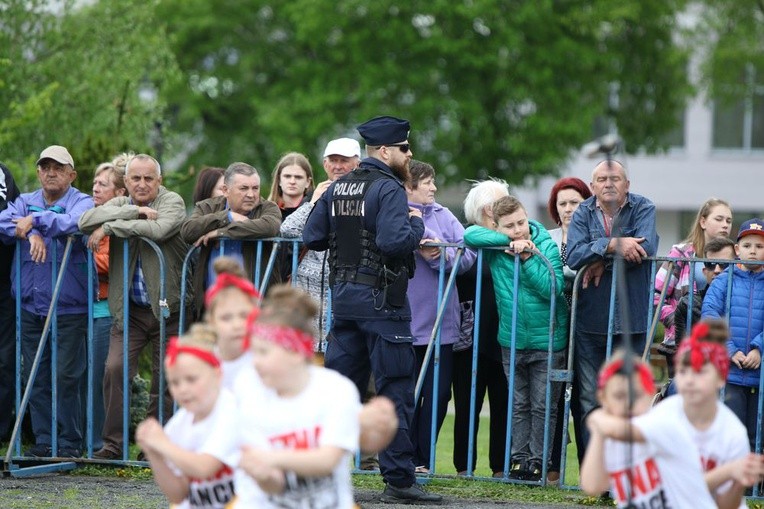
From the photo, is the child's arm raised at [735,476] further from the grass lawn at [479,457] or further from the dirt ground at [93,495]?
the grass lawn at [479,457]

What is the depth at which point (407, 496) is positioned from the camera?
8.37 meters

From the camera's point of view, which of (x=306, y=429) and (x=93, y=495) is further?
(x=93, y=495)

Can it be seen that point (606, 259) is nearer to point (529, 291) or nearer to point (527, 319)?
point (529, 291)

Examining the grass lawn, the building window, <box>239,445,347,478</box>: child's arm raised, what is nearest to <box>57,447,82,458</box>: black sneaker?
the grass lawn

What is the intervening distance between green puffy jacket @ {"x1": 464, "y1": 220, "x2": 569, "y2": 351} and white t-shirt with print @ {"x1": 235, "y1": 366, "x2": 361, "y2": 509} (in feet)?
12.5

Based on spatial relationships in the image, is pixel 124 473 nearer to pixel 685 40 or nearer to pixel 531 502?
pixel 531 502

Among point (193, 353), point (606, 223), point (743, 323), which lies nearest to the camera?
Result: point (193, 353)

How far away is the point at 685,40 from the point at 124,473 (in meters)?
22.9

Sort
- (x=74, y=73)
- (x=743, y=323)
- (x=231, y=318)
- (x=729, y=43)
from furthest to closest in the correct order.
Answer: (x=729, y=43), (x=74, y=73), (x=743, y=323), (x=231, y=318)

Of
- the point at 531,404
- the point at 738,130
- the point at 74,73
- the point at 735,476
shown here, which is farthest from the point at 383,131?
the point at 738,130

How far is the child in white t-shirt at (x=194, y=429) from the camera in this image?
5387 mm

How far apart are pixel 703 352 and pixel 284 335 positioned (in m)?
1.63

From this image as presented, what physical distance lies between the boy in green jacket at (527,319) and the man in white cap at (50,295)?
278 centimetres

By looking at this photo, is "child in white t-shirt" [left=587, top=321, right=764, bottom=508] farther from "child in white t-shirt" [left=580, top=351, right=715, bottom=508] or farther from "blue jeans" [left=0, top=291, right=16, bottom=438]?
"blue jeans" [left=0, top=291, right=16, bottom=438]
